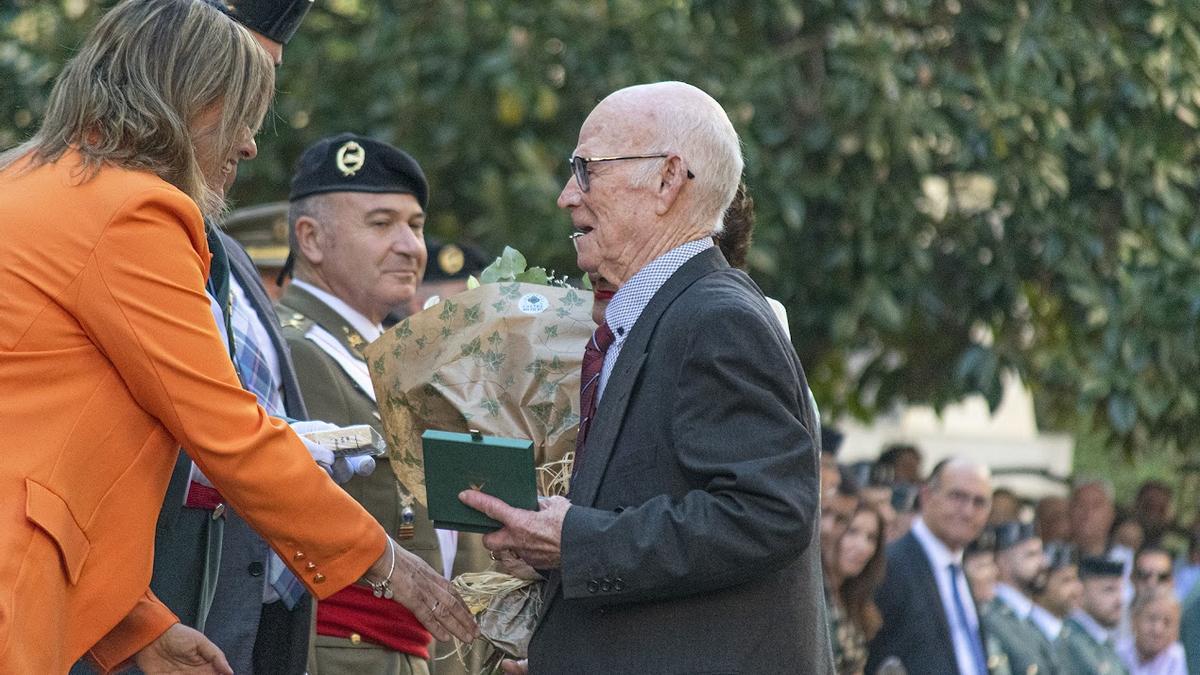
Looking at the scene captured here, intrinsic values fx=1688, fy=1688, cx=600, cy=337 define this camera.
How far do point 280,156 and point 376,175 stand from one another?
13.5 feet

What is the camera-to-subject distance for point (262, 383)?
4.04 m

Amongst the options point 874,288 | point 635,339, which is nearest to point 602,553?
point 635,339

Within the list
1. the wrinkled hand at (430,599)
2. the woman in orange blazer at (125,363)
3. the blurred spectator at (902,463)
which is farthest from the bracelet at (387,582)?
the blurred spectator at (902,463)

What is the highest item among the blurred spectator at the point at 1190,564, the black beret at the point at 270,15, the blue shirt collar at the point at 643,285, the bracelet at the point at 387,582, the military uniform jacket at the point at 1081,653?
the black beret at the point at 270,15

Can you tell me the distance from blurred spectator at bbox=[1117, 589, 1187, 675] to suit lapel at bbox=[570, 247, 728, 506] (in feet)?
24.2

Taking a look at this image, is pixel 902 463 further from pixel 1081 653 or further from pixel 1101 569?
pixel 1081 653

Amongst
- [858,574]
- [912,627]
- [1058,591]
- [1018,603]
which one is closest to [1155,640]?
[1058,591]

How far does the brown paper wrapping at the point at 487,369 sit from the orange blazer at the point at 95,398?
0.63m

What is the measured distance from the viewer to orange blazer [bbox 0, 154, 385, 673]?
2848mm

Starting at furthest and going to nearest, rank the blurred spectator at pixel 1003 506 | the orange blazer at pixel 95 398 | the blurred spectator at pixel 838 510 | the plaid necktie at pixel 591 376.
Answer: the blurred spectator at pixel 1003 506, the blurred spectator at pixel 838 510, the plaid necktie at pixel 591 376, the orange blazer at pixel 95 398

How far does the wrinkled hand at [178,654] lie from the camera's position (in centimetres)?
328

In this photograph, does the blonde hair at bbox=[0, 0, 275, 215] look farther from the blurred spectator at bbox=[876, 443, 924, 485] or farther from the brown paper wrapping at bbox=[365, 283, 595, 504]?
the blurred spectator at bbox=[876, 443, 924, 485]

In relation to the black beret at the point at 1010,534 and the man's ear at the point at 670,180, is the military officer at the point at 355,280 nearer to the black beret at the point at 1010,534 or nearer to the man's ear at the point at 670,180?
the man's ear at the point at 670,180

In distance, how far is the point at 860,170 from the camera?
8188 millimetres
